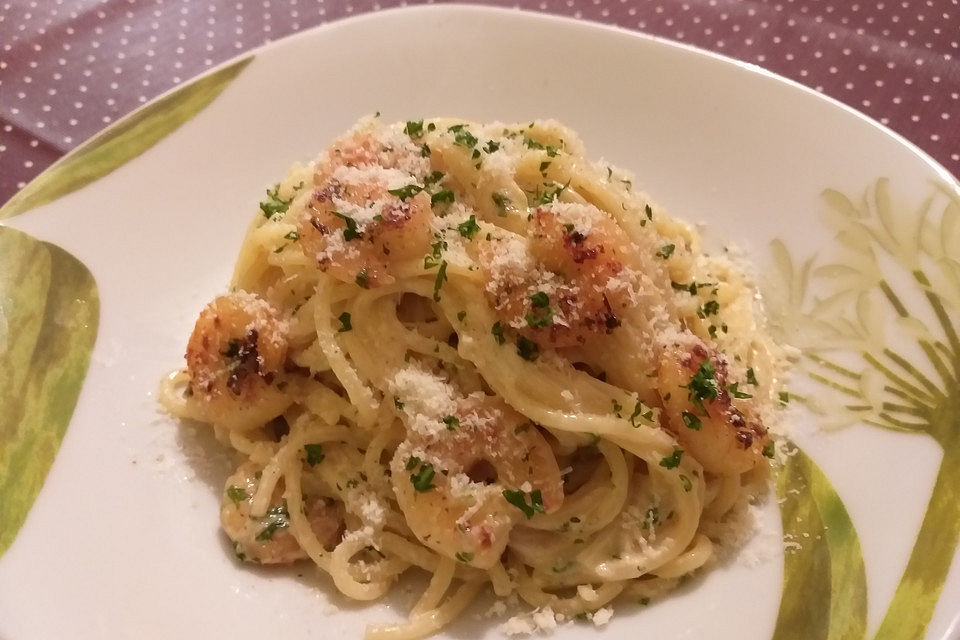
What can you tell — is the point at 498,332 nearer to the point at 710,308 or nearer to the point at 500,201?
the point at 500,201

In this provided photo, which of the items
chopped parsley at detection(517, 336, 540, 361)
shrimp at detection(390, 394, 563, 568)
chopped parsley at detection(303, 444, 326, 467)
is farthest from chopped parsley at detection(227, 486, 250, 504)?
chopped parsley at detection(517, 336, 540, 361)

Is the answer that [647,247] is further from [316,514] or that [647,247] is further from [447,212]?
[316,514]

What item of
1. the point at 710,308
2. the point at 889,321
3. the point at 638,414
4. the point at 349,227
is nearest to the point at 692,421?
the point at 638,414

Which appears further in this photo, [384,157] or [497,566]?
[384,157]

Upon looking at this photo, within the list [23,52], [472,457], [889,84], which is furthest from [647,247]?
[23,52]

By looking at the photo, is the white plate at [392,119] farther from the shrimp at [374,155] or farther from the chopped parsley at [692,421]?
the shrimp at [374,155]

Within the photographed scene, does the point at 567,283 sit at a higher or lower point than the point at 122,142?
higher

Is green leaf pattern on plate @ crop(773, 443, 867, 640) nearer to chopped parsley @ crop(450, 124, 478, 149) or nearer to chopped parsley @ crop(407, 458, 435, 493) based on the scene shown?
chopped parsley @ crop(407, 458, 435, 493)
